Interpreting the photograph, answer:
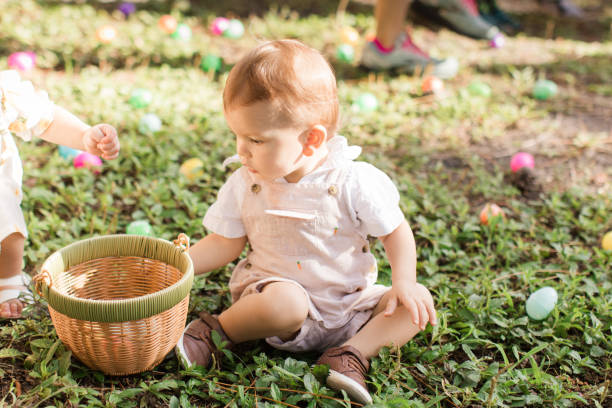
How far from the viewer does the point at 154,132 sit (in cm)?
316

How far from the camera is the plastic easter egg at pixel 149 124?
10.3ft

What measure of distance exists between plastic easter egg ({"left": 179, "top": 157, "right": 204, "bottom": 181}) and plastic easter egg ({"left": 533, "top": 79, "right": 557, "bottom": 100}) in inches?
89.6

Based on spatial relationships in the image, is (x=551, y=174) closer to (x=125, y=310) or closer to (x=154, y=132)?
(x=154, y=132)

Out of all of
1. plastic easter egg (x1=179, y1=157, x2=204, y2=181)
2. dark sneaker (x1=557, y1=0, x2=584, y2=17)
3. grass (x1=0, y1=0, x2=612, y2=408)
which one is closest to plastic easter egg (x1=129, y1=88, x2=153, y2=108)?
grass (x1=0, y1=0, x2=612, y2=408)

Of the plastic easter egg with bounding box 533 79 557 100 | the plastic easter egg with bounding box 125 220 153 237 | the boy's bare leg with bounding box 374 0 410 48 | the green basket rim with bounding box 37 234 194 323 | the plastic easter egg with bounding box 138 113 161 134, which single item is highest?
the boy's bare leg with bounding box 374 0 410 48

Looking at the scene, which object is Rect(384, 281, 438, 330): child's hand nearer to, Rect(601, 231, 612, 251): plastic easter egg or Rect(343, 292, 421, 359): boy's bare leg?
Rect(343, 292, 421, 359): boy's bare leg

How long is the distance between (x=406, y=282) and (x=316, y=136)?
0.48m

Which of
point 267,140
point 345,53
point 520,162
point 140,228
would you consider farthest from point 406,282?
point 345,53

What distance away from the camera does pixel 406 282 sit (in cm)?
177

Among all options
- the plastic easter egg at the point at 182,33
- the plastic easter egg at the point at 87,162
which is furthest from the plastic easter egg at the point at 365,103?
the plastic easter egg at the point at 182,33

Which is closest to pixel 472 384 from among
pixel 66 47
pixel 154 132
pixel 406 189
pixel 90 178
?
pixel 406 189

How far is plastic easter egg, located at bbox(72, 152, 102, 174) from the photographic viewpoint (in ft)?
9.21

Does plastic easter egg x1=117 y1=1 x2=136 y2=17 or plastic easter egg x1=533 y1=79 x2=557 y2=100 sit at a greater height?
plastic easter egg x1=533 y1=79 x2=557 y2=100

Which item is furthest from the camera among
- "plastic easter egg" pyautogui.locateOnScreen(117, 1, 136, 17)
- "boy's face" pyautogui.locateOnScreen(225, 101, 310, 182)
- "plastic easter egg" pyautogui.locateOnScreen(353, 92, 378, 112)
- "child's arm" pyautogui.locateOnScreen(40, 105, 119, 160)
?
"plastic easter egg" pyautogui.locateOnScreen(117, 1, 136, 17)
